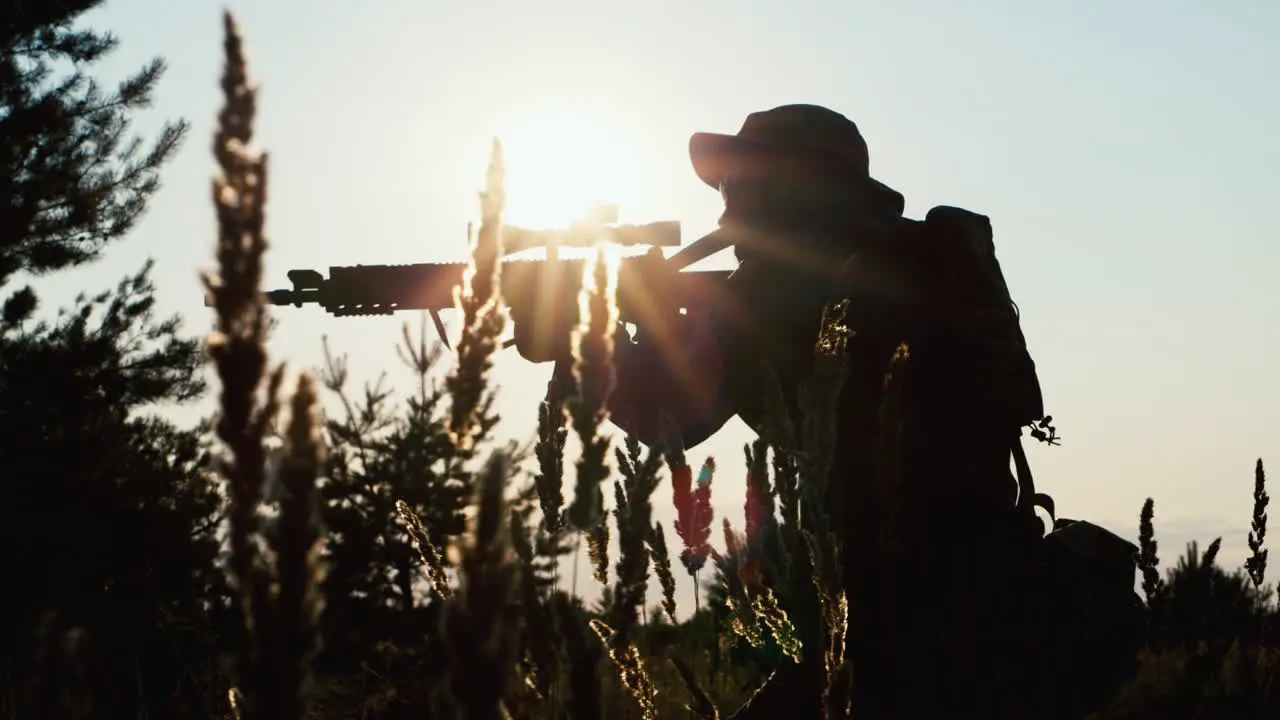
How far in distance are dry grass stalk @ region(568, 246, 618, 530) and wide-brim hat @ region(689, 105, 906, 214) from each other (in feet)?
12.4

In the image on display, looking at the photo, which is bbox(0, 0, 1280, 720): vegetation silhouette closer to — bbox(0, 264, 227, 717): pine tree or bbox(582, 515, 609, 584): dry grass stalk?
bbox(582, 515, 609, 584): dry grass stalk

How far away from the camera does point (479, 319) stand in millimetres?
1218

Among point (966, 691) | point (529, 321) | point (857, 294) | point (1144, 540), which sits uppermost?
point (529, 321)

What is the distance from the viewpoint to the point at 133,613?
14.5 metres

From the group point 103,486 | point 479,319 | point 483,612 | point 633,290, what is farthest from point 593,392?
point 103,486

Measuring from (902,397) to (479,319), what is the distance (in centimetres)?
283

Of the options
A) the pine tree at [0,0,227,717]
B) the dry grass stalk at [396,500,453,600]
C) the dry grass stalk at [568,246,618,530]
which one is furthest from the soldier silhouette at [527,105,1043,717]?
the pine tree at [0,0,227,717]

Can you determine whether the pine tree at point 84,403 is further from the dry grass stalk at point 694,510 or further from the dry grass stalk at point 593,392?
the dry grass stalk at point 593,392

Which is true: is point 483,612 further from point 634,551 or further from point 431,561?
point 431,561

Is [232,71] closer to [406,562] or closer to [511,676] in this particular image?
[511,676]

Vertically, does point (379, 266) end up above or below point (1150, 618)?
above

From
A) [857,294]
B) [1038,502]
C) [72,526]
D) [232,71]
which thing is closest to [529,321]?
[857,294]

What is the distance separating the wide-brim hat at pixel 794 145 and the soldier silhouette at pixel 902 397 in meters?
0.02

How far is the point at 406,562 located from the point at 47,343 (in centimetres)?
749
